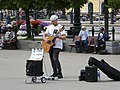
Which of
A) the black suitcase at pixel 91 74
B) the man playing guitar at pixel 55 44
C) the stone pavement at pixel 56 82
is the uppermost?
the man playing guitar at pixel 55 44

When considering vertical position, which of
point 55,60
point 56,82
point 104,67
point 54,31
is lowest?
point 56,82

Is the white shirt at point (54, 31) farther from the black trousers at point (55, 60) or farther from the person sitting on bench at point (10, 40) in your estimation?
the person sitting on bench at point (10, 40)

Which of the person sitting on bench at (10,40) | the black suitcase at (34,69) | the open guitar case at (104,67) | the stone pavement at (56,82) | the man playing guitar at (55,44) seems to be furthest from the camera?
the person sitting on bench at (10,40)

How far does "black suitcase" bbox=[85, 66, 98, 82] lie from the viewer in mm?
12273

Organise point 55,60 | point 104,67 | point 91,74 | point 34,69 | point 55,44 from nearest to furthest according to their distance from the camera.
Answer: point 34,69, point 91,74, point 104,67, point 55,60, point 55,44

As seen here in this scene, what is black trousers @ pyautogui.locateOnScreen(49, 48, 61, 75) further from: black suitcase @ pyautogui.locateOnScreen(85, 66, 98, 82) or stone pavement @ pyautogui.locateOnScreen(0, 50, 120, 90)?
black suitcase @ pyautogui.locateOnScreen(85, 66, 98, 82)

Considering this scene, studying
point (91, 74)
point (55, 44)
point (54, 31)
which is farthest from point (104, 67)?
point (54, 31)

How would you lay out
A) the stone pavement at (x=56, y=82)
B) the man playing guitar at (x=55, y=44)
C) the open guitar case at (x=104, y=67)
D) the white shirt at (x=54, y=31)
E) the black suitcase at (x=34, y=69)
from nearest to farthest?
the stone pavement at (x=56, y=82) → the black suitcase at (x=34, y=69) → the open guitar case at (x=104, y=67) → the man playing guitar at (x=55, y=44) → the white shirt at (x=54, y=31)

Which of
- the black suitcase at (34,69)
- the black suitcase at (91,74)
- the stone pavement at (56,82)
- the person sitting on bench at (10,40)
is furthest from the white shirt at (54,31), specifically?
the person sitting on bench at (10,40)

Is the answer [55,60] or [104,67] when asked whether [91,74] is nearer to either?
[104,67]

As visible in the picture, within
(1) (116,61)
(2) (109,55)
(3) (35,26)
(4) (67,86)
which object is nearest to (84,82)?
(4) (67,86)

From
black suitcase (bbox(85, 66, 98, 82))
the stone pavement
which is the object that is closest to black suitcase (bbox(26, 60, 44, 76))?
the stone pavement

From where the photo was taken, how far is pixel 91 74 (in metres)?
12.3

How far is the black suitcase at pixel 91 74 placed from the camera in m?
12.3
